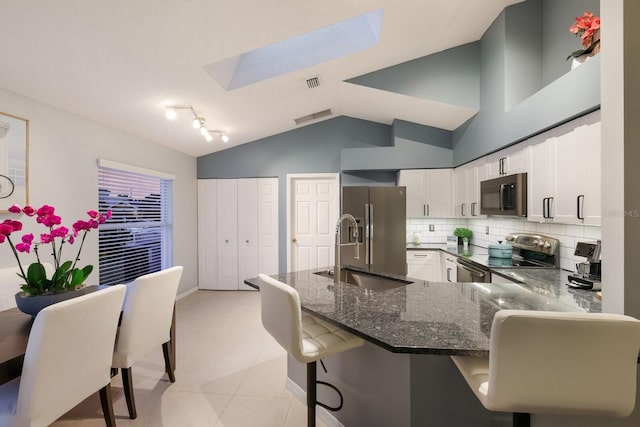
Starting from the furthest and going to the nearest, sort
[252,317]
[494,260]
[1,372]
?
1. [252,317]
2. [494,260]
3. [1,372]

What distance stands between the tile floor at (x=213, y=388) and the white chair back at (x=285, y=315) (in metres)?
0.85

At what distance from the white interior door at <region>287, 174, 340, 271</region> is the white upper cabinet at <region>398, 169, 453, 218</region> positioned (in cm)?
118

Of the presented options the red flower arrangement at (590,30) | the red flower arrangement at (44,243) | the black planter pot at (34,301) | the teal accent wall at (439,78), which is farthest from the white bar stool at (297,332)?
the teal accent wall at (439,78)

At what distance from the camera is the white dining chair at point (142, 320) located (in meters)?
1.79

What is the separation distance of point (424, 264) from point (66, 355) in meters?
3.66

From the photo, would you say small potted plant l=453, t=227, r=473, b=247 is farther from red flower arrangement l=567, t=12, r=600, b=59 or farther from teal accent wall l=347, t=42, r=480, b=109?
red flower arrangement l=567, t=12, r=600, b=59

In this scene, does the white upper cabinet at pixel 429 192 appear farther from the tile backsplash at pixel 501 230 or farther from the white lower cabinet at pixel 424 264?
the white lower cabinet at pixel 424 264

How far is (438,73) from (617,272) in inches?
115

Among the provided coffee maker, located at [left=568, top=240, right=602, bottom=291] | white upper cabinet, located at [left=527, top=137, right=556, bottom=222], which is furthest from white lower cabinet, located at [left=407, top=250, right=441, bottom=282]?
coffee maker, located at [left=568, top=240, right=602, bottom=291]

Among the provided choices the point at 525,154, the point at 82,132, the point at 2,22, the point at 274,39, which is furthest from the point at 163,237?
the point at 525,154

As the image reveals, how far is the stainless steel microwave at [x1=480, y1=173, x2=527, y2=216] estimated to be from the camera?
2.58 metres

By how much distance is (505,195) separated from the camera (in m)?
2.76

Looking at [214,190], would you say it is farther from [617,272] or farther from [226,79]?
[617,272]

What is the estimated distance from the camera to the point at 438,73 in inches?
133
